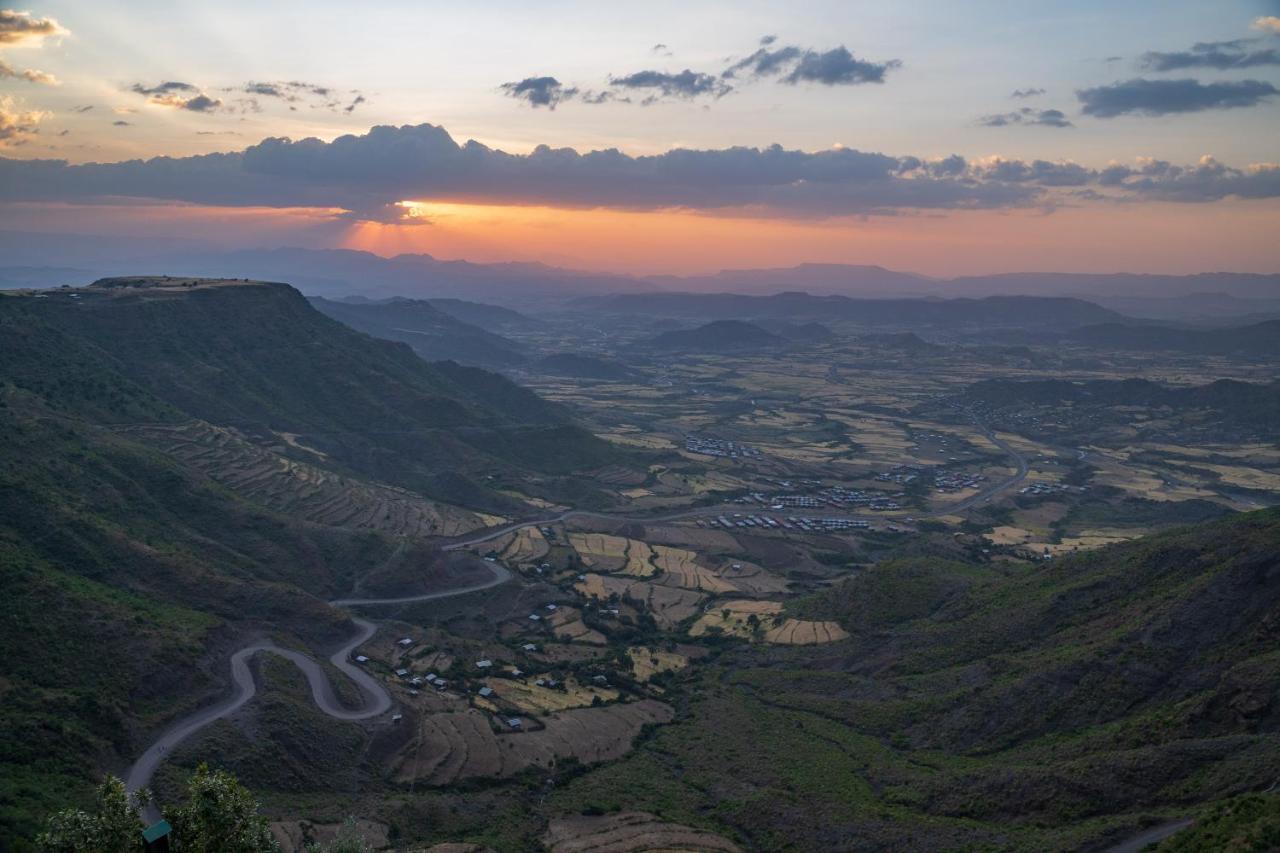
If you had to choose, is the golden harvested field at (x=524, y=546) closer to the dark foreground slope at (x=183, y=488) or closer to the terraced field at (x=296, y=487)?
the terraced field at (x=296, y=487)

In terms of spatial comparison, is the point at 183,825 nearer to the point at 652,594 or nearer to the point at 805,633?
the point at 805,633

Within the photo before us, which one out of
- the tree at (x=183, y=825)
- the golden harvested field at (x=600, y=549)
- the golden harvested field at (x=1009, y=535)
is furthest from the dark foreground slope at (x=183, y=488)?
the golden harvested field at (x=1009, y=535)

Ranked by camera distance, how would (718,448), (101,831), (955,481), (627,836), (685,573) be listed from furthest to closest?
1. (718,448)
2. (955,481)
3. (685,573)
4. (627,836)
5. (101,831)

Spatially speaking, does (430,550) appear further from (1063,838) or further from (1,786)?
(1063,838)

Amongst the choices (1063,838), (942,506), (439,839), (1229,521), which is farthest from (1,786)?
(942,506)

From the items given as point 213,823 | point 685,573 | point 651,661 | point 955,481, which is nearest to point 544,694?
point 651,661

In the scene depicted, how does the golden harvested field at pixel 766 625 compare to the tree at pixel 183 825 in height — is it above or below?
below
